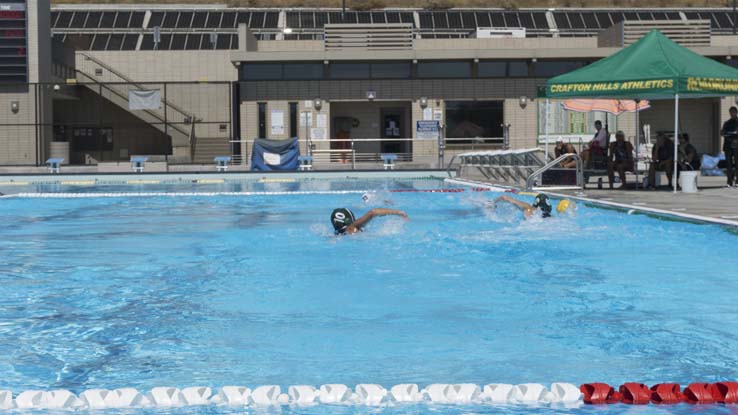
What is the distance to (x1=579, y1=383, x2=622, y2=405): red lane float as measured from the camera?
15.4ft

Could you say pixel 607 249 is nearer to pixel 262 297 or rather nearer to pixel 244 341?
pixel 262 297

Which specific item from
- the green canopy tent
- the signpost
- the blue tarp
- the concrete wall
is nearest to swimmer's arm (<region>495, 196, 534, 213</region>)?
the green canopy tent

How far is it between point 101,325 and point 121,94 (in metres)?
34.3

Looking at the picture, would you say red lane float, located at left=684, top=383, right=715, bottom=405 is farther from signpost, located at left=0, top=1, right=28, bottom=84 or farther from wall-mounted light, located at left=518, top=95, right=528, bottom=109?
signpost, located at left=0, top=1, right=28, bottom=84

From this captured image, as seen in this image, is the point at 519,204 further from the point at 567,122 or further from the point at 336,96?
the point at 567,122

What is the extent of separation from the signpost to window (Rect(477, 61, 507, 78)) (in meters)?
17.9

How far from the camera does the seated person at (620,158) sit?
19.7m

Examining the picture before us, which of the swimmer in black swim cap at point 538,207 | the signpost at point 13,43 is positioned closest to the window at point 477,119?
the signpost at point 13,43

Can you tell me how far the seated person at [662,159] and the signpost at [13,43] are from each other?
27.3 m

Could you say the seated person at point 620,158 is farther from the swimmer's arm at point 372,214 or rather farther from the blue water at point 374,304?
the swimmer's arm at point 372,214

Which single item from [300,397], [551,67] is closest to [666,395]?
[300,397]

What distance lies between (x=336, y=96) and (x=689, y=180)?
2172cm

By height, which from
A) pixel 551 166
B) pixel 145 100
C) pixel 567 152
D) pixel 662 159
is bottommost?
pixel 551 166

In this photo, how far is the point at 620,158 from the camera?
20.0 metres
